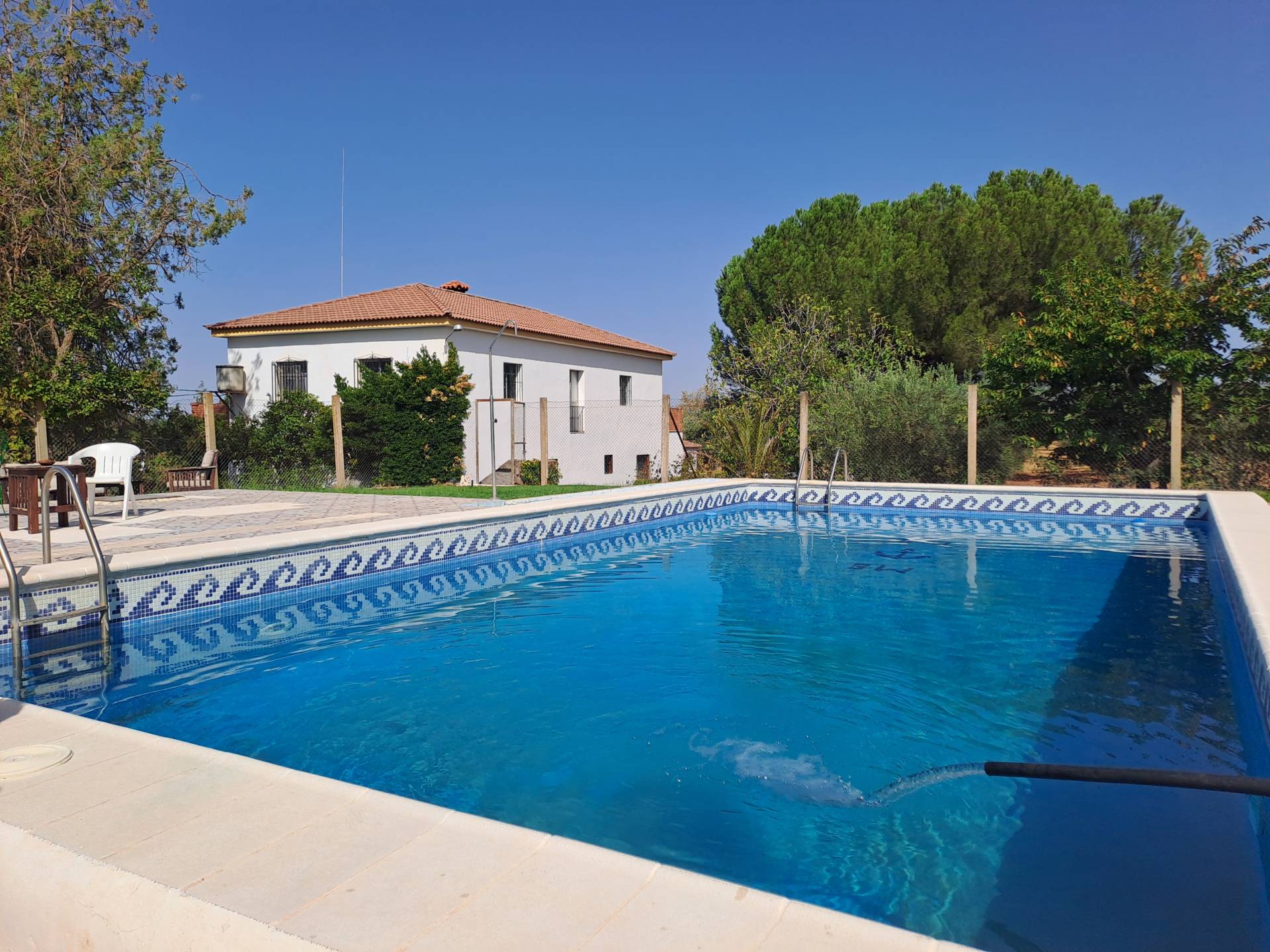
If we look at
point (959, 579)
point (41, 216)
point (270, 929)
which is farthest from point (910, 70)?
point (270, 929)

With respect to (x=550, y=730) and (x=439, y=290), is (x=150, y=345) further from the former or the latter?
(x=550, y=730)

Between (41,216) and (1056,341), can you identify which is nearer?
(1056,341)

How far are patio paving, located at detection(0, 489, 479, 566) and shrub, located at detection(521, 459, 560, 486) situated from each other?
533cm

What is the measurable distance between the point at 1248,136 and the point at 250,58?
1779cm

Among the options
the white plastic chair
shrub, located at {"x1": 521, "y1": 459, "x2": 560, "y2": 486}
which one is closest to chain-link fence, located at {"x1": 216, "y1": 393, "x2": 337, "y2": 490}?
shrub, located at {"x1": 521, "y1": 459, "x2": 560, "y2": 486}

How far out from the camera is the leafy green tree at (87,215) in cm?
1280

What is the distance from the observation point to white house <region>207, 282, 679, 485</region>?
699 inches

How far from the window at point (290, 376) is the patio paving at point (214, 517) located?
656 centimetres

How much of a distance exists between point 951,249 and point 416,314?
37.9 feet

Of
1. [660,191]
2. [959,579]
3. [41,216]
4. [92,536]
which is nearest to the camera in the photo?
[92,536]

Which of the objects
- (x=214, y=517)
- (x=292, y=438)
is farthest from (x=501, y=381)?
(x=214, y=517)

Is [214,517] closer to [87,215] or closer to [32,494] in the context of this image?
[32,494]

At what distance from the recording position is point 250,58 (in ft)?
51.6

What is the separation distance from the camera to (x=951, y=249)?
Answer: 17609 millimetres
